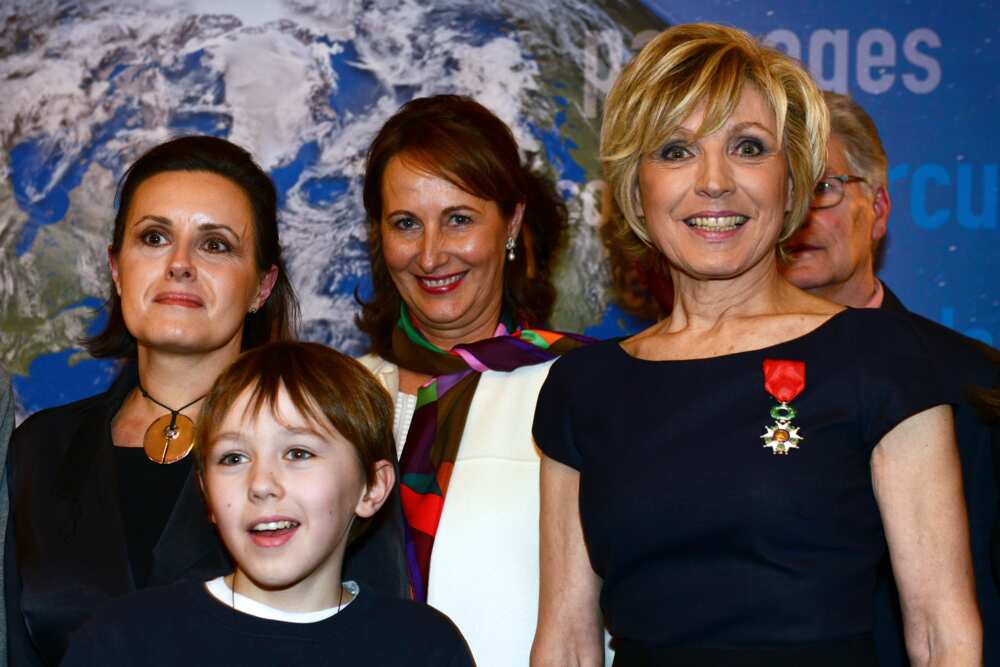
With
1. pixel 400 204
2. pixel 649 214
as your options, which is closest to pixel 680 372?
pixel 649 214

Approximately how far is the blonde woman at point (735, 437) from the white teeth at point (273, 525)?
540mm

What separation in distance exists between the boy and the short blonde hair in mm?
745

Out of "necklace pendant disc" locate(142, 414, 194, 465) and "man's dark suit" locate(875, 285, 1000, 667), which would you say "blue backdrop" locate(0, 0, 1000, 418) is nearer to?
"necklace pendant disc" locate(142, 414, 194, 465)

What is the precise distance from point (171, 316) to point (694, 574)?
1.29 m

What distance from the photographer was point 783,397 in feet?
7.27

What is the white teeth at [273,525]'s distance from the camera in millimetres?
2277

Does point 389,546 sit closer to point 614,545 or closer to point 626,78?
point 614,545

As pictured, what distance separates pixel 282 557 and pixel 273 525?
0.06 metres

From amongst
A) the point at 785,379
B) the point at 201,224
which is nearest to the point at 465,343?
the point at 201,224

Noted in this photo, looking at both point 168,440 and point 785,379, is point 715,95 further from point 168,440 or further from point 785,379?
point 168,440

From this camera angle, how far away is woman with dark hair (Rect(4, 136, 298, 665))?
2.59m

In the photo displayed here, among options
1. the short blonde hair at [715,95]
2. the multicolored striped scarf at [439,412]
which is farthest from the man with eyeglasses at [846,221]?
the short blonde hair at [715,95]

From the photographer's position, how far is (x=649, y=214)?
2.47m

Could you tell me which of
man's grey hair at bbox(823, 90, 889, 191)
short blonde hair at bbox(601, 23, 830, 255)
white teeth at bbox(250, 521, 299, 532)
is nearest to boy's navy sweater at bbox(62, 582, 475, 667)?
white teeth at bbox(250, 521, 299, 532)
